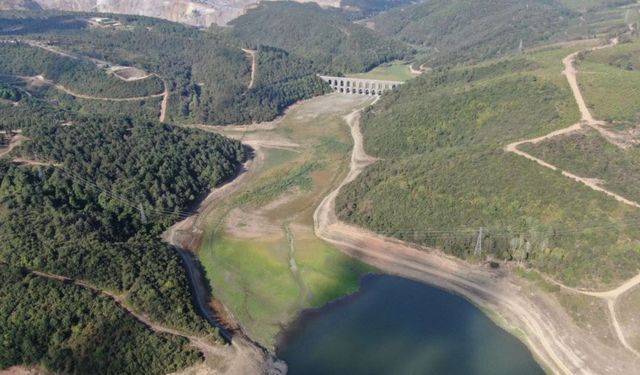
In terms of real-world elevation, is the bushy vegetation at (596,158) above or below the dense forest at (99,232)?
above

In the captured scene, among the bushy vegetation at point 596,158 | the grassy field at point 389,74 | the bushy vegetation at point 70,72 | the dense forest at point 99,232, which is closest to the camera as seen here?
the dense forest at point 99,232

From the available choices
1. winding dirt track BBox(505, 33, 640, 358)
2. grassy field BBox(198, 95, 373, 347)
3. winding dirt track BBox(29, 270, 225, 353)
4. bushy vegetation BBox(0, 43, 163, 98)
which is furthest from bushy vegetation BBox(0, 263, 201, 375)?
bushy vegetation BBox(0, 43, 163, 98)

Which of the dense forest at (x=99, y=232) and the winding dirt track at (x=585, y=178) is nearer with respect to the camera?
the dense forest at (x=99, y=232)

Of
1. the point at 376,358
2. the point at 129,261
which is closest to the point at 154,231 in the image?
the point at 129,261

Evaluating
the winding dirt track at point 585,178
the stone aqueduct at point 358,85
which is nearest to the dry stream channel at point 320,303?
the winding dirt track at point 585,178

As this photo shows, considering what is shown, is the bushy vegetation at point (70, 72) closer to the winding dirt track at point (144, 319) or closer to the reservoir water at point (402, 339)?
the winding dirt track at point (144, 319)

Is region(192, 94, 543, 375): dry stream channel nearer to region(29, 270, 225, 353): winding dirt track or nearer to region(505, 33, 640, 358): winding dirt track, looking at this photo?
region(29, 270, 225, 353): winding dirt track

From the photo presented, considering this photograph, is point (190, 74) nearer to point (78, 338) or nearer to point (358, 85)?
point (358, 85)
